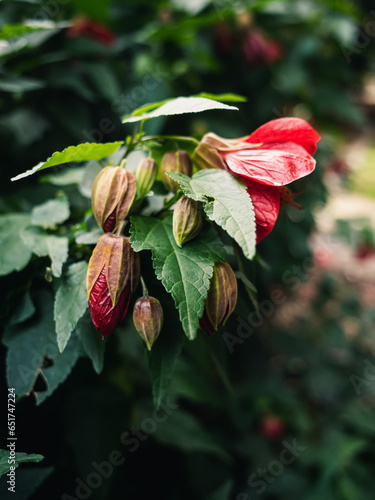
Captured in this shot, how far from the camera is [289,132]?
1.55 ft

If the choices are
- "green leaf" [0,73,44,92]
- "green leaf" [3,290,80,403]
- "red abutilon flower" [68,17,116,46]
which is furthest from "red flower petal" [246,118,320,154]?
"red abutilon flower" [68,17,116,46]

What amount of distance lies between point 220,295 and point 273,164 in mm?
144

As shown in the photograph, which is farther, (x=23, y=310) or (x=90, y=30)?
(x=90, y=30)

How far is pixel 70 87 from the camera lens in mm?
918

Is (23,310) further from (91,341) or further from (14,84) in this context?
(14,84)

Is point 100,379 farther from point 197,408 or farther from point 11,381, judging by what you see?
point 197,408

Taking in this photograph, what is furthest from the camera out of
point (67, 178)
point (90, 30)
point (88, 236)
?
point (90, 30)

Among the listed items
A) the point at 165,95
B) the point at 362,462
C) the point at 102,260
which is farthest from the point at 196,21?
the point at 362,462

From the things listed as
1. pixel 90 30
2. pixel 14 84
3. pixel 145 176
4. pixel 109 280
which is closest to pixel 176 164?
pixel 145 176

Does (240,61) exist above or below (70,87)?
below

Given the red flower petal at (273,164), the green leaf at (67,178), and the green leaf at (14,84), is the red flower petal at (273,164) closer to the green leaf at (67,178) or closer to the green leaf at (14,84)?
the green leaf at (67,178)

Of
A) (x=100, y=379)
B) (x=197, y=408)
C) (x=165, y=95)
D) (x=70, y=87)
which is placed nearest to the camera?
(x=100, y=379)

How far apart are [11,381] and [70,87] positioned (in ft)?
2.17

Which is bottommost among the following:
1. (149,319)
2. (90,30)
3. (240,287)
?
(240,287)
